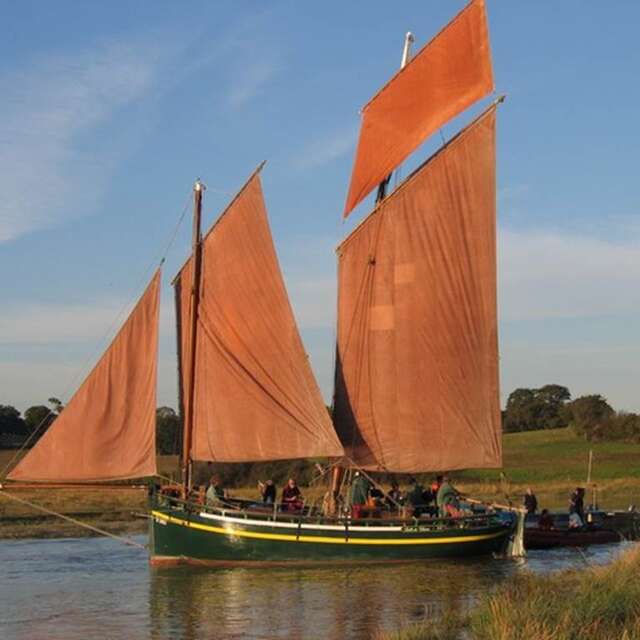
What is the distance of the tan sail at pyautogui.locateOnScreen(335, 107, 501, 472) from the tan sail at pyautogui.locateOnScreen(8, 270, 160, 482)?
21.6 feet

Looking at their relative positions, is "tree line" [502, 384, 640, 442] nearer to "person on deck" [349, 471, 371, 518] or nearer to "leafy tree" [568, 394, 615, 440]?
"leafy tree" [568, 394, 615, 440]

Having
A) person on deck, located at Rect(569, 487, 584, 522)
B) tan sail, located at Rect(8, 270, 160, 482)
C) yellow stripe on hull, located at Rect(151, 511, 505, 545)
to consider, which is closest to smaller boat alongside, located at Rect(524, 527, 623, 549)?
person on deck, located at Rect(569, 487, 584, 522)

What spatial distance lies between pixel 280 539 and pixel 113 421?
18.8 feet

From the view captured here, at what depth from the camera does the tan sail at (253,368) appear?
113 ft

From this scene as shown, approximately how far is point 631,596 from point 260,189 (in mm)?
19359

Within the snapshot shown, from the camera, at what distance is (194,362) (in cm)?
3506

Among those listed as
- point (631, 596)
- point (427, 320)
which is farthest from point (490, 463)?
point (631, 596)

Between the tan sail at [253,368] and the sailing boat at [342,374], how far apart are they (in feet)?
0.14

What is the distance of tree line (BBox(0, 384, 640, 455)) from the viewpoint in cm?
8084

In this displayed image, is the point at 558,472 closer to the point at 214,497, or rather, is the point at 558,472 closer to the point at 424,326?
the point at 424,326

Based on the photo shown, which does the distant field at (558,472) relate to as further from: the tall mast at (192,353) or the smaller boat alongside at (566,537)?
the tall mast at (192,353)

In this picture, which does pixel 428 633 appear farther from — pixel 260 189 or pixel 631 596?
pixel 260 189

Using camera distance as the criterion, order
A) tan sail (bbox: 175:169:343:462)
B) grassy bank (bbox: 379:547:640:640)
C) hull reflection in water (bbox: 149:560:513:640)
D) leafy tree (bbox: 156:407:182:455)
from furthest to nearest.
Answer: leafy tree (bbox: 156:407:182:455), tan sail (bbox: 175:169:343:462), hull reflection in water (bbox: 149:560:513:640), grassy bank (bbox: 379:547:640:640)

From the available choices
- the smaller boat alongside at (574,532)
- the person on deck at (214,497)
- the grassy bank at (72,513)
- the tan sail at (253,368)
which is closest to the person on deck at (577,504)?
the smaller boat alongside at (574,532)
